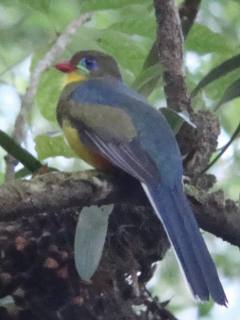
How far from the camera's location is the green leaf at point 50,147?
3.03 meters

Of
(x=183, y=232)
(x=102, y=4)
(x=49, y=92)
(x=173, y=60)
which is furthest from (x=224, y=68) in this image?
(x=49, y=92)

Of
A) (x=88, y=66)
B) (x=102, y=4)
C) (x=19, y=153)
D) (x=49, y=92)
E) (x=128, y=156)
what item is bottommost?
(x=49, y=92)

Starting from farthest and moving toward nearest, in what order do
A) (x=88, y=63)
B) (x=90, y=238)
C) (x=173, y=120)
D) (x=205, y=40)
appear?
(x=88, y=63), (x=205, y=40), (x=173, y=120), (x=90, y=238)

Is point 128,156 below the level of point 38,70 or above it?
above

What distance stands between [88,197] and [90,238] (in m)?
0.22

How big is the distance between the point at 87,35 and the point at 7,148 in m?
0.76

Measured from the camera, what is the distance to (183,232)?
2.53 meters

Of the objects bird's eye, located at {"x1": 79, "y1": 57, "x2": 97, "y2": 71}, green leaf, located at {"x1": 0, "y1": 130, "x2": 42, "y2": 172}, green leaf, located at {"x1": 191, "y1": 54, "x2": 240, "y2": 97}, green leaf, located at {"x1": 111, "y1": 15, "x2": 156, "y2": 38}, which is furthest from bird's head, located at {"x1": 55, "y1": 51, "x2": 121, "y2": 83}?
green leaf, located at {"x1": 0, "y1": 130, "x2": 42, "y2": 172}

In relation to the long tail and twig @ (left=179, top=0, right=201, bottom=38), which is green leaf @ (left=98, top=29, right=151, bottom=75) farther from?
the long tail

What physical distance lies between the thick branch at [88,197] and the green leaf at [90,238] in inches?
3.1

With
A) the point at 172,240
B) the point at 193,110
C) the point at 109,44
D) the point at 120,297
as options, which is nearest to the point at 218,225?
the point at 172,240

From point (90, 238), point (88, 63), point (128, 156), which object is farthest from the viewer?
point (88, 63)

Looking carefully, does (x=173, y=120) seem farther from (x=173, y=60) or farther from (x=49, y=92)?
(x=49, y=92)

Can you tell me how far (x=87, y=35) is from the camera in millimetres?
3312
